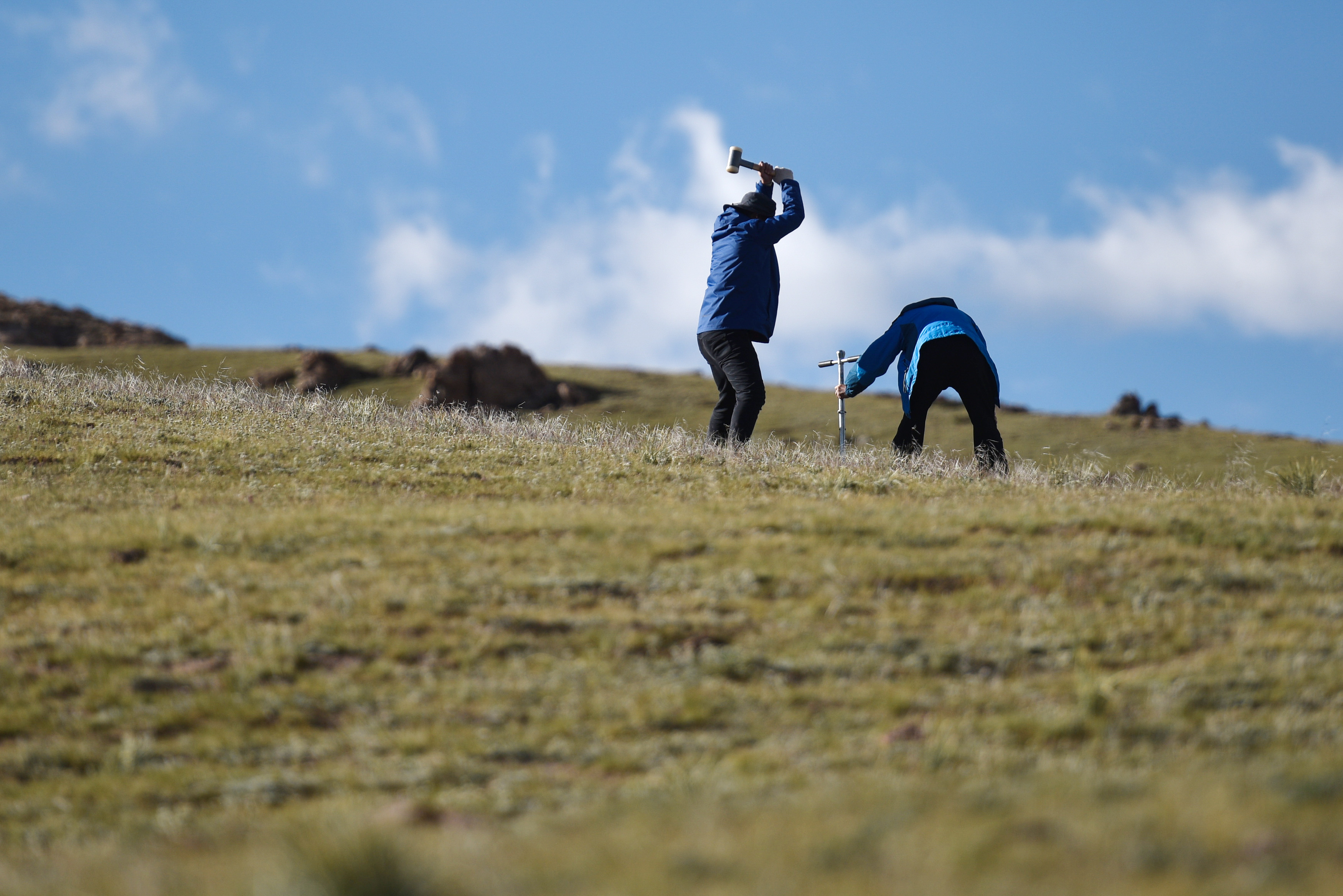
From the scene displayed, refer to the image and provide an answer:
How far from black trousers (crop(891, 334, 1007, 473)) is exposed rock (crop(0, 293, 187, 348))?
81040 mm

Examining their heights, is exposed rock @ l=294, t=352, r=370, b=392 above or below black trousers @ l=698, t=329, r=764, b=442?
above

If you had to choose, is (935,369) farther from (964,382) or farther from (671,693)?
(671,693)

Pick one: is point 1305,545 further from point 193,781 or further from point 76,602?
point 76,602

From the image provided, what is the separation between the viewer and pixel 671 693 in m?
5.36

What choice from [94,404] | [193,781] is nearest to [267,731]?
[193,781]

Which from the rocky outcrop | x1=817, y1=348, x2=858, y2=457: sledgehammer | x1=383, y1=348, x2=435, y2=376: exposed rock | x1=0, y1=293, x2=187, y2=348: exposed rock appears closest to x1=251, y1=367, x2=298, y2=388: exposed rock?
x1=383, y1=348, x2=435, y2=376: exposed rock

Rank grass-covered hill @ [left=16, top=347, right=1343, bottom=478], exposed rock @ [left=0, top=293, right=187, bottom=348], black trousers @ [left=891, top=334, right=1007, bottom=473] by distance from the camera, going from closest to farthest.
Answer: black trousers @ [left=891, top=334, right=1007, bottom=473]
grass-covered hill @ [left=16, top=347, right=1343, bottom=478]
exposed rock @ [left=0, top=293, right=187, bottom=348]

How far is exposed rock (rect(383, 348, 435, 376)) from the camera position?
6488cm

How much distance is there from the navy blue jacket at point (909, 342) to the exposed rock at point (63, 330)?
8042 centimetres

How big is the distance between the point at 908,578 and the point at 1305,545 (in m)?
3.02

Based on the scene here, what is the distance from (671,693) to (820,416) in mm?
50057

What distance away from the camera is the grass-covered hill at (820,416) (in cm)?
4475

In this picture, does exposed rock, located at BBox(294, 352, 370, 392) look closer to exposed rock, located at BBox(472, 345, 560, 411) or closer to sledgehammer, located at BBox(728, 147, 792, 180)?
exposed rock, located at BBox(472, 345, 560, 411)

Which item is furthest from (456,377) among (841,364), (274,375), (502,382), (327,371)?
(841,364)
